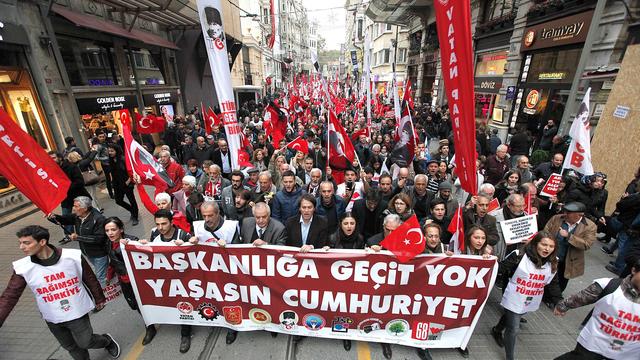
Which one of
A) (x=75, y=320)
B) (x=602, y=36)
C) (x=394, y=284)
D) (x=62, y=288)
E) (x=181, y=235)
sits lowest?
(x=75, y=320)

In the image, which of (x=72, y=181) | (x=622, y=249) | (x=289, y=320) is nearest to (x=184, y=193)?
(x=72, y=181)

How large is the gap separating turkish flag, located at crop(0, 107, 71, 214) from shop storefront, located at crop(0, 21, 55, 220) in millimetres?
6154

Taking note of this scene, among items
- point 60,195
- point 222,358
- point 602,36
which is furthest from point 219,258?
point 602,36

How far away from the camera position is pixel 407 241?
302cm

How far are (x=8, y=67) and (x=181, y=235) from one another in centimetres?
924

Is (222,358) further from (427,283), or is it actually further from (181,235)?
(427,283)

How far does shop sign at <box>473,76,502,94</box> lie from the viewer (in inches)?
601

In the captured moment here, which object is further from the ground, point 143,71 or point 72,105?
point 143,71

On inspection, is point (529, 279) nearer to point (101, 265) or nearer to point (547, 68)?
point (101, 265)

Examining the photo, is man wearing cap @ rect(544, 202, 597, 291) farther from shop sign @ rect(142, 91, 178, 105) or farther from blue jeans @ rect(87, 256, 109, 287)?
shop sign @ rect(142, 91, 178, 105)

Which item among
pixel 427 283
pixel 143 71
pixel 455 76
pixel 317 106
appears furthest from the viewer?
pixel 317 106

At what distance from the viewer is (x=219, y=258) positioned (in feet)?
11.0

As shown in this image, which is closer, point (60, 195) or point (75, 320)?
point (75, 320)

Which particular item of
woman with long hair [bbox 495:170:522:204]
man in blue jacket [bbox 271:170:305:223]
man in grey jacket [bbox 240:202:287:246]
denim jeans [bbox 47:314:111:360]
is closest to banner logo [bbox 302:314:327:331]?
man in grey jacket [bbox 240:202:287:246]
